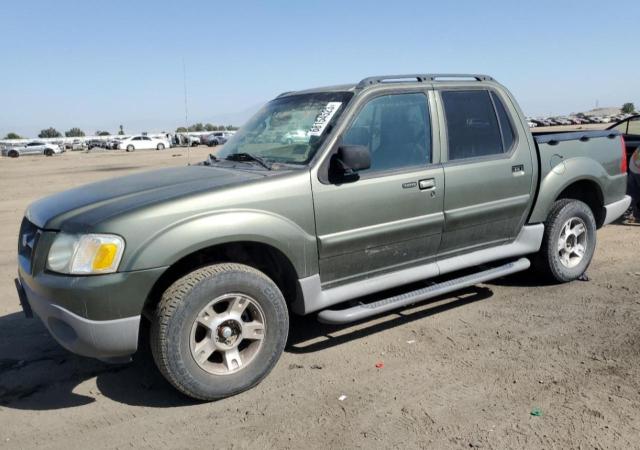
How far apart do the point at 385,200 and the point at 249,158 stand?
110 cm

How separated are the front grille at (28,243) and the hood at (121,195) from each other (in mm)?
53

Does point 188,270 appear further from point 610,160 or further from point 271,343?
point 610,160

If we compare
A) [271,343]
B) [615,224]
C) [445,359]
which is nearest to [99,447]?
[271,343]

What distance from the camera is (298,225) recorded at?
3.64 m

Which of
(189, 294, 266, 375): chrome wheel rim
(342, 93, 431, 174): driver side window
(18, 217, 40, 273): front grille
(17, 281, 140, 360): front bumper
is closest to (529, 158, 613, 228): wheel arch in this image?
(342, 93, 431, 174): driver side window

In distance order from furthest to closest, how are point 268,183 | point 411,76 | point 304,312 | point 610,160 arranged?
point 610,160 < point 411,76 < point 304,312 < point 268,183

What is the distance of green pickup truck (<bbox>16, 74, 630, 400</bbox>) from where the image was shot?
124 inches

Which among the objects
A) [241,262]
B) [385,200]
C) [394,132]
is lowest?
[241,262]

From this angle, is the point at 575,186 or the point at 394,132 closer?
the point at 394,132

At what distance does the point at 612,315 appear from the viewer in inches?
182

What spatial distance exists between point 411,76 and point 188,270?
2.33 m

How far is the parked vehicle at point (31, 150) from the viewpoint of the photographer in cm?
4775

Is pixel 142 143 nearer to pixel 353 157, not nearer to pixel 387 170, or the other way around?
pixel 387 170

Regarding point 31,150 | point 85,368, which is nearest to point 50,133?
point 31,150
